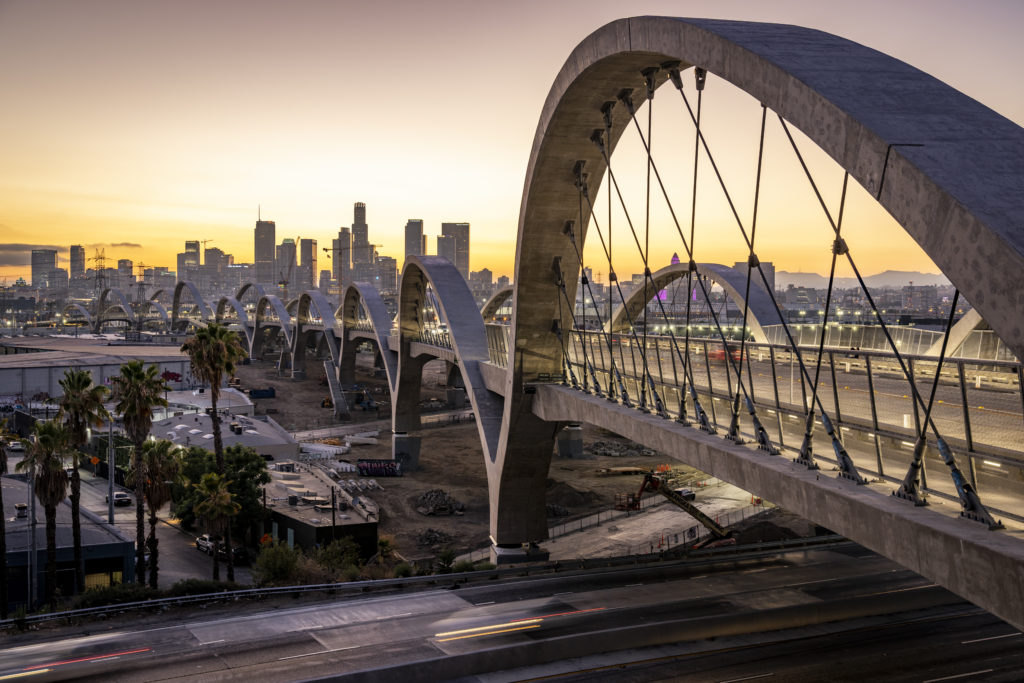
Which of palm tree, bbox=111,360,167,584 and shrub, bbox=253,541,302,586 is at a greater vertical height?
palm tree, bbox=111,360,167,584

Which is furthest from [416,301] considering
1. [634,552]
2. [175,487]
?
[634,552]

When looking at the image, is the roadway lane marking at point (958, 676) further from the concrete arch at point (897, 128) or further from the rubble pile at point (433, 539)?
the rubble pile at point (433, 539)

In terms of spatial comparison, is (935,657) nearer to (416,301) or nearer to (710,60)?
(710,60)

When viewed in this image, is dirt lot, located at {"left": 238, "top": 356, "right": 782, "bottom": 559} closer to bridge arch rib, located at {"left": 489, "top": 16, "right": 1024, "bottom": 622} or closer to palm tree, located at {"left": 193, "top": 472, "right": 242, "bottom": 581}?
palm tree, located at {"left": 193, "top": 472, "right": 242, "bottom": 581}

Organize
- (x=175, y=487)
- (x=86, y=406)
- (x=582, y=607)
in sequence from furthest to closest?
(x=175, y=487), (x=86, y=406), (x=582, y=607)

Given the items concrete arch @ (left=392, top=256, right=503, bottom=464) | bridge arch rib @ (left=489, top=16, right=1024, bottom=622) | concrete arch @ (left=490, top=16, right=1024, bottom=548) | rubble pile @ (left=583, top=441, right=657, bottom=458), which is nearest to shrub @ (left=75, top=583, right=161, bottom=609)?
concrete arch @ (left=392, top=256, right=503, bottom=464)

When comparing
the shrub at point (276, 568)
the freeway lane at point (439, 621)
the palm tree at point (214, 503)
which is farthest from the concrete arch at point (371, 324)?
the freeway lane at point (439, 621)
